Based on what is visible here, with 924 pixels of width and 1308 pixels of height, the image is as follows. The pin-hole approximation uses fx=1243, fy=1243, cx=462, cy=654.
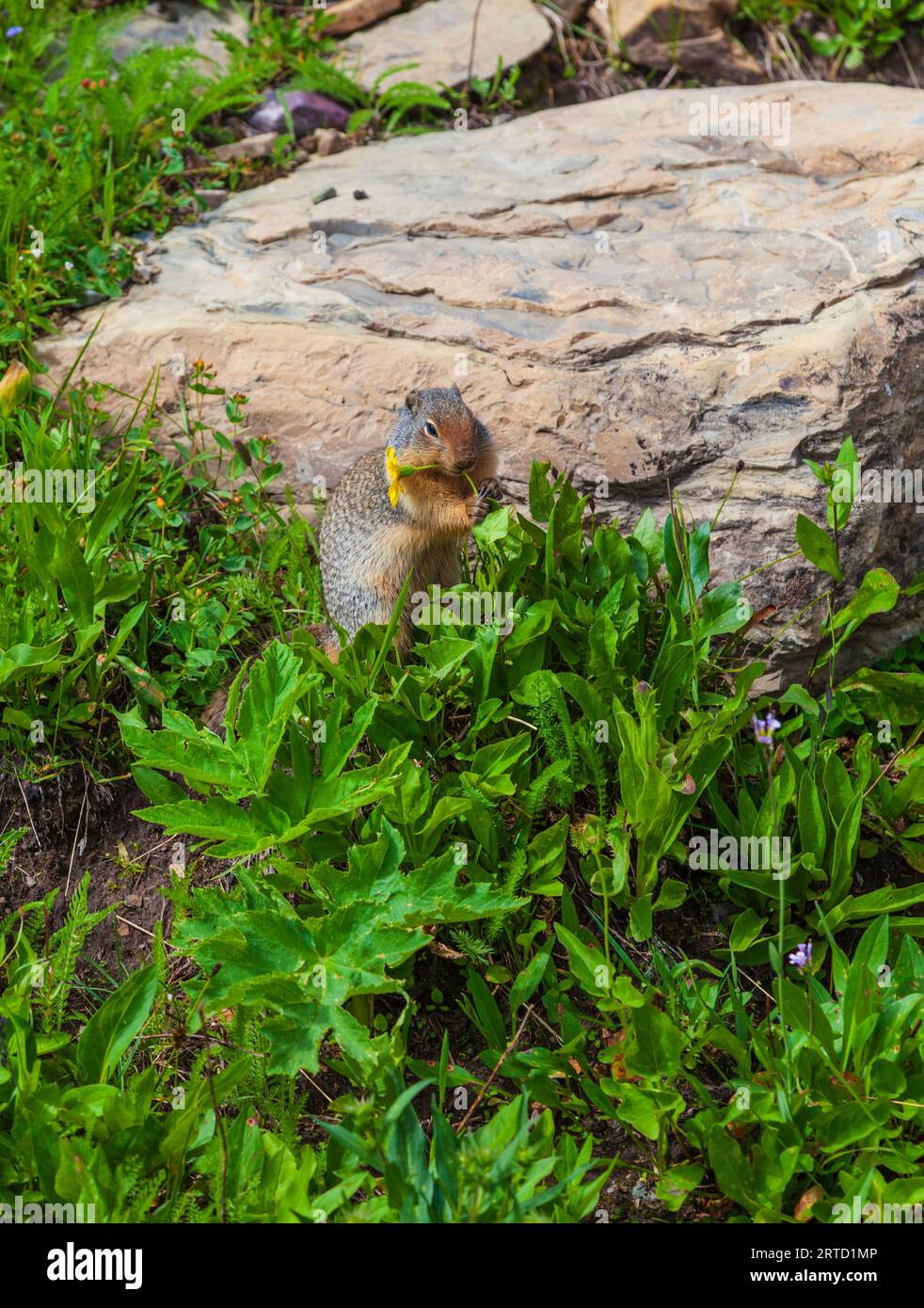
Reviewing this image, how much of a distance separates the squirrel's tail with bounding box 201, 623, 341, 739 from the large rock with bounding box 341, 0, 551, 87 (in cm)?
436

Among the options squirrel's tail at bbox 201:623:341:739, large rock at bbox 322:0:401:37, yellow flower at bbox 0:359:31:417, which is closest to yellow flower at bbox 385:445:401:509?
squirrel's tail at bbox 201:623:341:739

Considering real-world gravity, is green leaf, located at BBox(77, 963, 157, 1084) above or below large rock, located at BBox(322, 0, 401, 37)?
below

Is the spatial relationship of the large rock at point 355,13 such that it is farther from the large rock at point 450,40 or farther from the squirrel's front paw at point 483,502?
the squirrel's front paw at point 483,502

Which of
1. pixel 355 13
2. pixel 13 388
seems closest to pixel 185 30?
pixel 355 13

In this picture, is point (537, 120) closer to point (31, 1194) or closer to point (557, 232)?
point (557, 232)

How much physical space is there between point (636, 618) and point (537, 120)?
162 inches

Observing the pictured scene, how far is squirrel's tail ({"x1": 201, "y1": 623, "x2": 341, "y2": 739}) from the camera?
4551 millimetres

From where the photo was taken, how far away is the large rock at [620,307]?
498 centimetres

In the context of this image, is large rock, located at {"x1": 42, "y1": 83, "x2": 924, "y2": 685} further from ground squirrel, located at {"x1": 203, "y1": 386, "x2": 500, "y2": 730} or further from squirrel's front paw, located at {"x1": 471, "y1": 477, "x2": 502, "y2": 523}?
ground squirrel, located at {"x1": 203, "y1": 386, "x2": 500, "y2": 730}

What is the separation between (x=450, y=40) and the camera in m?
7.95

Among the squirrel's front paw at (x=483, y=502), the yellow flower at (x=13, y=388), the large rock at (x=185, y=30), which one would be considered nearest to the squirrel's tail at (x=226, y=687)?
the squirrel's front paw at (x=483, y=502)

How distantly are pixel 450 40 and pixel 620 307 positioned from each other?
3455mm

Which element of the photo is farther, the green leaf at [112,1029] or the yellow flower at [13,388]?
the yellow flower at [13,388]

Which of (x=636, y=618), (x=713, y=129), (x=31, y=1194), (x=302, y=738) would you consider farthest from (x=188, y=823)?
(x=713, y=129)
